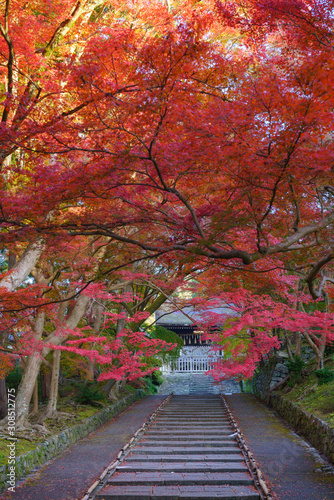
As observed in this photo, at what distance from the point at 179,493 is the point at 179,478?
74 centimetres

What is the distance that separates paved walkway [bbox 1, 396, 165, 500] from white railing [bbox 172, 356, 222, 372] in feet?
49.4

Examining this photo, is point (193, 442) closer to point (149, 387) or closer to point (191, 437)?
point (191, 437)

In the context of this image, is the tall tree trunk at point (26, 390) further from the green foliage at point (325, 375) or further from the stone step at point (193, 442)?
the green foliage at point (325, 375)

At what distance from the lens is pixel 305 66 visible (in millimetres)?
4566

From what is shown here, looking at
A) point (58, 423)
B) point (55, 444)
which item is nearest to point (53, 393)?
point (58, 423)

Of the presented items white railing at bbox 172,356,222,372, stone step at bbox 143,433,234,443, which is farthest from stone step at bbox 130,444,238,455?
white railing at bbox 172,356,222,372

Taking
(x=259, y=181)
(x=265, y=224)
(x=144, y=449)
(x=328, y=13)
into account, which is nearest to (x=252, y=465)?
(x=144, y=449)

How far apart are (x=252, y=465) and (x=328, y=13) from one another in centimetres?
717

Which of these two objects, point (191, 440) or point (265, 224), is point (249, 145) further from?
point (191, 440)

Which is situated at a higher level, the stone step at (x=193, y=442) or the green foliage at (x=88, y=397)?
the green foliage at (x=88, y=397)

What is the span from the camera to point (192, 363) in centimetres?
2736

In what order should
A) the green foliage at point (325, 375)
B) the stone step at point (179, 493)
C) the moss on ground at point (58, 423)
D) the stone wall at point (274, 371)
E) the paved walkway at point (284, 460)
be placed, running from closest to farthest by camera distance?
the stone step at point (179, 493)
the paved walkway at point (284, 460)
the moss on ground at point (58, 423)
the green foliage at point (325, 375)
the stone wall at point (274, 371)

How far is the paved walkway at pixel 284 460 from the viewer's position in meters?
6.07

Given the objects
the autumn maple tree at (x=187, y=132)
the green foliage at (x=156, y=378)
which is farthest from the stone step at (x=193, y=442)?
the green foliage at (x=156, y=378)
